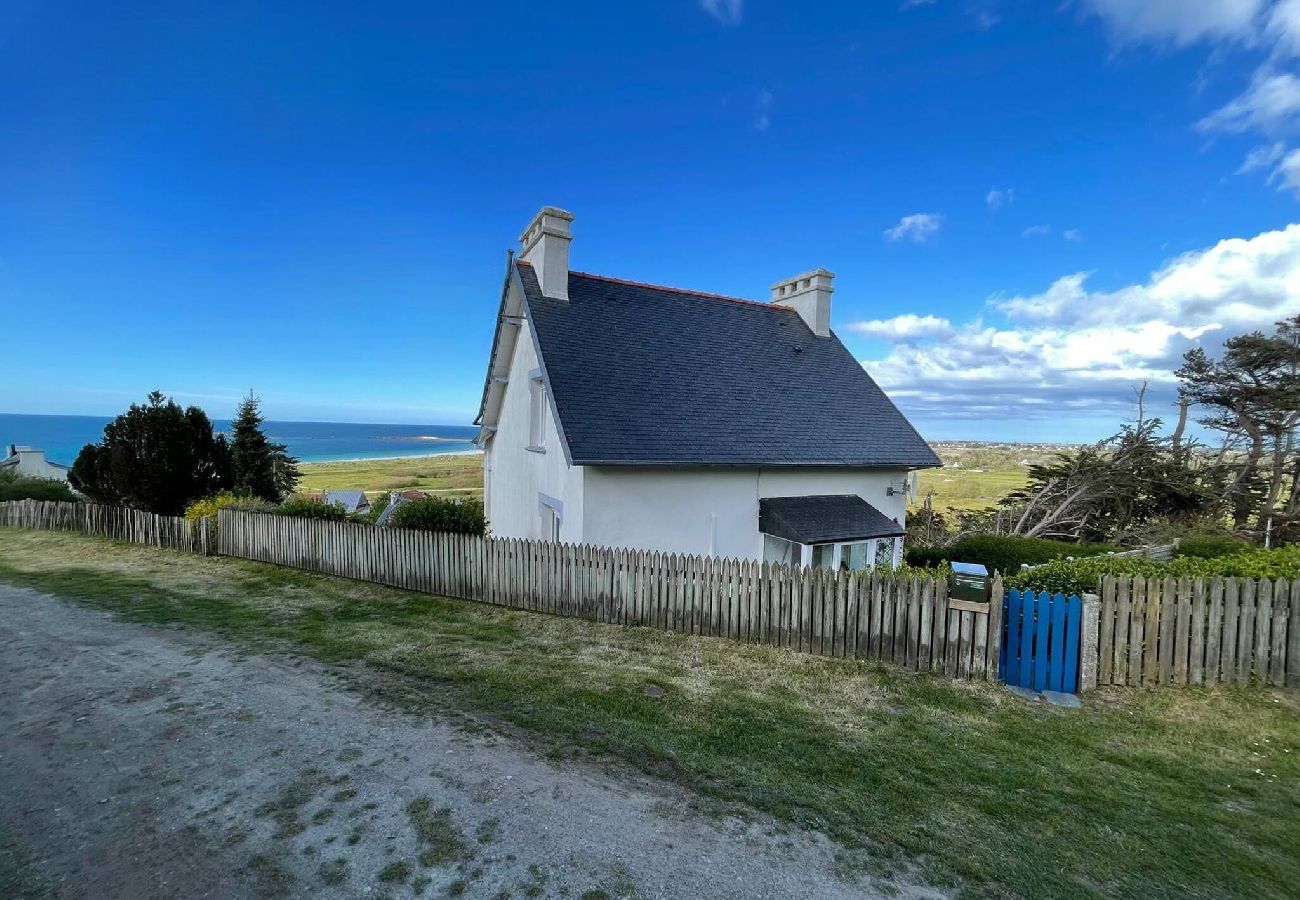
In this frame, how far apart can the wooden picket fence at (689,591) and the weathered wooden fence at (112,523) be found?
506cm

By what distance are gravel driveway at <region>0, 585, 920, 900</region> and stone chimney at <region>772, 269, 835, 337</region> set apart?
53.3ft

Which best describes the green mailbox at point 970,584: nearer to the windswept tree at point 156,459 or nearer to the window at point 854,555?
the window at point 854,555

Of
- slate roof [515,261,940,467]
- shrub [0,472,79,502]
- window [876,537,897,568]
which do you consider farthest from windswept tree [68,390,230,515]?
window [876,537,897,568]

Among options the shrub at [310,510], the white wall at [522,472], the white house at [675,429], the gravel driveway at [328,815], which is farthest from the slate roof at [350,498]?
the gravel driveway at [328,815]

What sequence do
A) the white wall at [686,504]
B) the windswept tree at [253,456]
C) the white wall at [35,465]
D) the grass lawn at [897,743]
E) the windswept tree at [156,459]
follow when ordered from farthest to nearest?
the white wall at [35,465], the windswept tree at [253,456], the windswept tree at [156,459], the white wall at [686,504], the grass lawn at [897,743]

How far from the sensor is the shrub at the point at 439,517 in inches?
580

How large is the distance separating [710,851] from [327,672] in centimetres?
587

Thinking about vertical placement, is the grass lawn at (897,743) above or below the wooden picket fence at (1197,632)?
below

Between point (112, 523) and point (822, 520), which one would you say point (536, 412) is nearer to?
point (822, 520)

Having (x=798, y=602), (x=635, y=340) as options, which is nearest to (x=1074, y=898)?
(x=798, y=602)

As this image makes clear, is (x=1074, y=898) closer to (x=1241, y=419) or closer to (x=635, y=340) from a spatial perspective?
(x=635, y=340)

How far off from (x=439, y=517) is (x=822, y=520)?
9.68 meters

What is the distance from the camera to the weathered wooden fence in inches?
656

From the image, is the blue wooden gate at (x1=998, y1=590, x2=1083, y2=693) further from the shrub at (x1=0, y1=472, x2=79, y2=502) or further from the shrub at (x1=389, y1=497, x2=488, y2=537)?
the shrub at (x1=0, y1=472, x2=79, y2=502)
